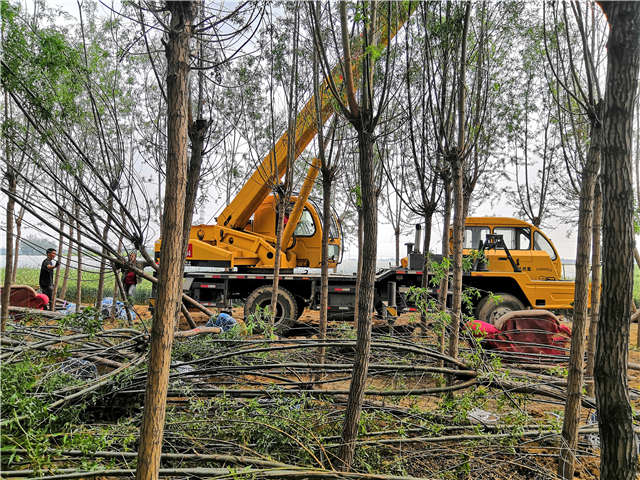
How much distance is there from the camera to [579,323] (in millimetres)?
2633

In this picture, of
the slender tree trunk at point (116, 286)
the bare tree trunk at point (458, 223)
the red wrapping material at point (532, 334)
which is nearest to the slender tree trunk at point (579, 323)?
the bare tree trunk at point (458, 223)

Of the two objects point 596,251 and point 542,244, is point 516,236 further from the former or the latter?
point 596,251

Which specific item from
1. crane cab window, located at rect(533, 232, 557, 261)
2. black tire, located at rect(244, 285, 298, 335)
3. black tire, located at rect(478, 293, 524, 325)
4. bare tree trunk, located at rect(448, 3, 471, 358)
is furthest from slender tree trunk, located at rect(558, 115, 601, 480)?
crane cab window, located at rect(533, 232, 557, 261)

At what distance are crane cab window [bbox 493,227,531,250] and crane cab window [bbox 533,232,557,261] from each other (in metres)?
0.17

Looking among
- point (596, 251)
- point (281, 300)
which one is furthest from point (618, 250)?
point (281, 300)

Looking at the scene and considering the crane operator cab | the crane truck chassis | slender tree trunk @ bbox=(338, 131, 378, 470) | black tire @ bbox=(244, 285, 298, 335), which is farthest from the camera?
the crane operator cab

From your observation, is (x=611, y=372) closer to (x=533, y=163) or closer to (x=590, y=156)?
(x=590, y=156)

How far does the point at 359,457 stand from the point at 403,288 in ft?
22.1

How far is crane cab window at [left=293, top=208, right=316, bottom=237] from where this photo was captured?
33.7 ft

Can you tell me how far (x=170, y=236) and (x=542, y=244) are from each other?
10064mm

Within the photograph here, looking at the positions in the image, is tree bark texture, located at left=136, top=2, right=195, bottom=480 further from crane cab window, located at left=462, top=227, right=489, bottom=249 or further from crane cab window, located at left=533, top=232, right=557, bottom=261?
crane cab window, located at left=533, top=232, right=557, bottom=261

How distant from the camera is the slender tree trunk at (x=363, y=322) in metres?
2.43

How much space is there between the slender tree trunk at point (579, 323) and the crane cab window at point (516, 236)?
7353 mm

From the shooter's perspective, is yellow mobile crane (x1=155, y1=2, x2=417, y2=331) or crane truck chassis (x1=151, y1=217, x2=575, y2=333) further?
yellow mobile crane (x1=155, y1=2, x2=417, y2=331)
